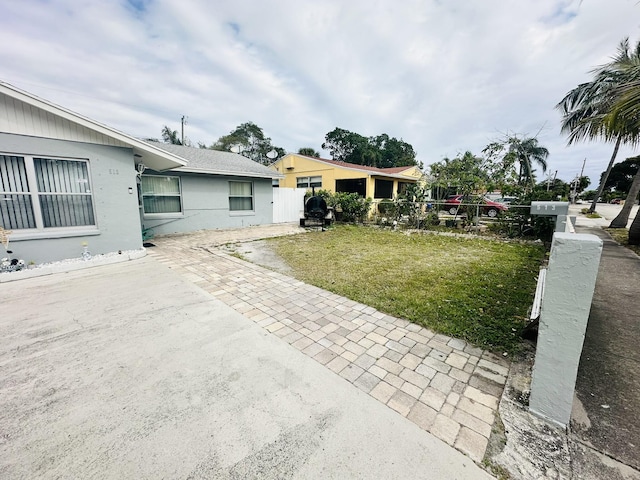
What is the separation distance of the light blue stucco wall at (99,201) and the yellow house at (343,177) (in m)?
9.72

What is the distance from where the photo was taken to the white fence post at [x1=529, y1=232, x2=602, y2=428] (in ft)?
4.99

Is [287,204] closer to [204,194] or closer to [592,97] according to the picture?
[204,194]

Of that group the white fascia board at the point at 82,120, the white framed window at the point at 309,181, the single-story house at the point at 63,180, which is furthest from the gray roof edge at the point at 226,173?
the white framed window at the point at 309,181

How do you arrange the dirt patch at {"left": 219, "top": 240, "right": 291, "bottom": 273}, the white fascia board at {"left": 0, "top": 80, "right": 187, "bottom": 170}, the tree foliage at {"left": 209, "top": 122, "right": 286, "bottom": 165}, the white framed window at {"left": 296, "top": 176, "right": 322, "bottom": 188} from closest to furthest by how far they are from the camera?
the white fascia board at {"left": 0, "top": 80, "right": 187, "bottom": 170} < the dirt patch at {"left": 219, "top": 240, "right": 291, "bottom": 273} < the white framed window at {"left": 296, "top": 176, "right": 322, "bottom": 188} < the tree foliage at {"left": 209, "top": 122, "right": 286, "bottom": 165}

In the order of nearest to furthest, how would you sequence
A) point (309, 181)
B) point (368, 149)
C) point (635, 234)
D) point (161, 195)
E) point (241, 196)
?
1. point (635, 234)
2. point (161, 195)
3. point (241, 196)
4. point (309, 181)
5. point (368, 149)

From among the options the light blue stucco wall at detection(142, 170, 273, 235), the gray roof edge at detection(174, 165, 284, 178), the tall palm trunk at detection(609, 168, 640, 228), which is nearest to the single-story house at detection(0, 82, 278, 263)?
the gray roof edge at detection(174, 165, 284, 178)

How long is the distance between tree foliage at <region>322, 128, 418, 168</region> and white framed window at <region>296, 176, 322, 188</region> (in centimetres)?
1906

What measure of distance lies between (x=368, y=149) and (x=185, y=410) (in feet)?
128

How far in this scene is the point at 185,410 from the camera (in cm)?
187

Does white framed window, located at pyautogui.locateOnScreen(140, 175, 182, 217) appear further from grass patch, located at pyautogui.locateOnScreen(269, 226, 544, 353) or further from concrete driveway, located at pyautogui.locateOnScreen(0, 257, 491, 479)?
concrete driveway, located at pyautogui.locateOnScreen(0, 257, 491, 479)

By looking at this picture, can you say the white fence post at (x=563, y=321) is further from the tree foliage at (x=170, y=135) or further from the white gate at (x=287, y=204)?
the tree foliage at (x=170, y=135)

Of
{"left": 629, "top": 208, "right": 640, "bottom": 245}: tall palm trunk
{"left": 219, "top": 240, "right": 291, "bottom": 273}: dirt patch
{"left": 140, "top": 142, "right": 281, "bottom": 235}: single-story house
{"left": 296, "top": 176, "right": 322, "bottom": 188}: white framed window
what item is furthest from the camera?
{"left": 296, "top": 176, "right": 322, "bottom": 188}: white framed window

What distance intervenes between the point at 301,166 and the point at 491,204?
12.4 m

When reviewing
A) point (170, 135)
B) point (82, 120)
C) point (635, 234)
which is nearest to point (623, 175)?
point (635, 234)
